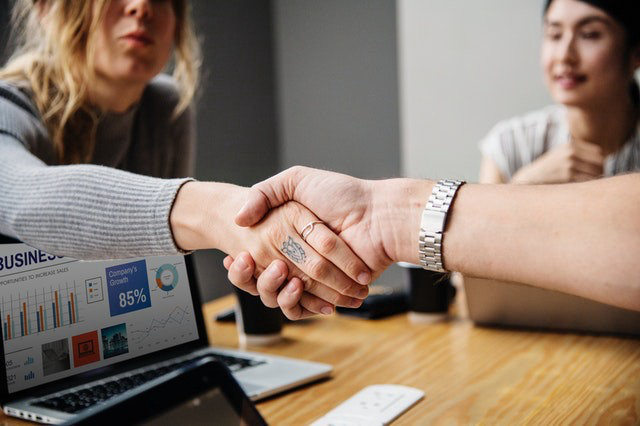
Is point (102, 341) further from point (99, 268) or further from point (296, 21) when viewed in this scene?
point (296, 21)

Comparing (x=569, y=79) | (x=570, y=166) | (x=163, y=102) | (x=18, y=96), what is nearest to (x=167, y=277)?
(x=18, y=96)

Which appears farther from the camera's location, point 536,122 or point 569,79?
point 536,122

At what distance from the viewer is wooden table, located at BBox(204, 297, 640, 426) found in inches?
33.2

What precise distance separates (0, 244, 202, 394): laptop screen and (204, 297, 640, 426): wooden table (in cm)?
21

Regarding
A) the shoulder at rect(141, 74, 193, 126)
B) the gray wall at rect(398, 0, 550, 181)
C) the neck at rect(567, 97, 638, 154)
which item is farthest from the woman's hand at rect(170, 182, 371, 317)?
the gray wall at rect(398, 0, 550, 181)

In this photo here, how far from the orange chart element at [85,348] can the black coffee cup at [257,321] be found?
0.34 metres

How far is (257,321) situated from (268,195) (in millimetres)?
327

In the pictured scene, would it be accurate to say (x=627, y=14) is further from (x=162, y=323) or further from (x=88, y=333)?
(x=88, y=333)

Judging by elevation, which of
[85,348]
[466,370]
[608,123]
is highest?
[608,123]

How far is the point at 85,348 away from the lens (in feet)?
2.88

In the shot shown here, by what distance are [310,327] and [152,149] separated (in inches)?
22.3

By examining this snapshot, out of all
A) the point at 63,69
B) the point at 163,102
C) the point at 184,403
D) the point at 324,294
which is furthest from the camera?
the point at 163,102

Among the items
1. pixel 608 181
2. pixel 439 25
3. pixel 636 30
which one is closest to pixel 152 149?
pixel 608 181

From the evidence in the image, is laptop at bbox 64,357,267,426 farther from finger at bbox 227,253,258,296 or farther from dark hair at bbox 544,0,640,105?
dark hair at bbox 544,0,640,105
